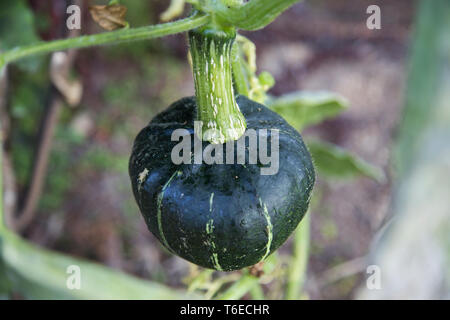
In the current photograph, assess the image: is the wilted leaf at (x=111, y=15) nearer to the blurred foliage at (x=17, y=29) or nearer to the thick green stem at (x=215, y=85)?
the thick green stem at (x=215, y=85)

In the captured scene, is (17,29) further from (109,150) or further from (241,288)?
(241,288)

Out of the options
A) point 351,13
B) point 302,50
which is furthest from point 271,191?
point 351,13

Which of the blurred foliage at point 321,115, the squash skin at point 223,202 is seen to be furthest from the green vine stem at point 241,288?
the blurred foliage at point 321,115

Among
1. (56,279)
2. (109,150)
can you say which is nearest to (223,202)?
(56,279)

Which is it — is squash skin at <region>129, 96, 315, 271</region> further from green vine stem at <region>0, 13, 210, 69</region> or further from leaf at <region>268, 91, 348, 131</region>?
leaf at <region>268, 91, 348, 131</region>

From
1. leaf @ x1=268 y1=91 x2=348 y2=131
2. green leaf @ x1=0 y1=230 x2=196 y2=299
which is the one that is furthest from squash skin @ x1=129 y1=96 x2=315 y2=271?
leaf @ x1=268 y1=91 x2=348 y2=131

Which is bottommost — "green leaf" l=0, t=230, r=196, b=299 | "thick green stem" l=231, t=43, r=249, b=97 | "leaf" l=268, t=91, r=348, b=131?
"green leaf" l=0, t=230, r=196, b=299
